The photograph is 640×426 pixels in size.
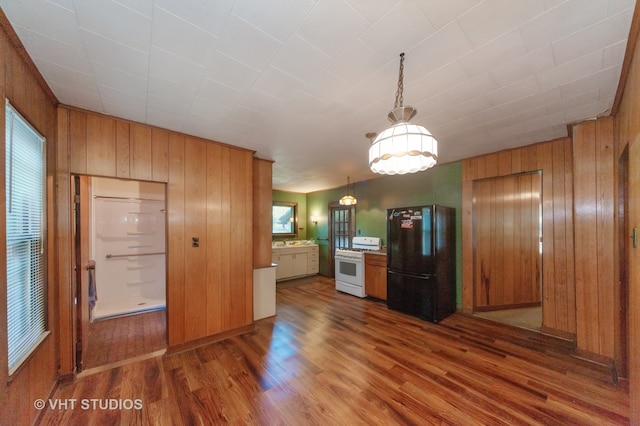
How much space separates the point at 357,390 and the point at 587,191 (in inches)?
121

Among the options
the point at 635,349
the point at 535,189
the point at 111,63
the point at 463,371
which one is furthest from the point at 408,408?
the point at 535,189

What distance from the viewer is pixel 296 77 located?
1.67 meters

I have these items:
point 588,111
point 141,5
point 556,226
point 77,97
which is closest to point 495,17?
point 141,5

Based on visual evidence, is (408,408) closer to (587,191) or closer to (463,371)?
(463,371)

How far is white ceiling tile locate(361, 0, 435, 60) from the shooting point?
116 cm

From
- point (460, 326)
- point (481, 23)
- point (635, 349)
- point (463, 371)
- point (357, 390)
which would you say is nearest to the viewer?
point (481, 23)

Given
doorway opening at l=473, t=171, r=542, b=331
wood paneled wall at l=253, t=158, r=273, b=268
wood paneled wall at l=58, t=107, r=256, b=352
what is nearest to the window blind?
wood paneled wall at l=58, t=107, r=256, b=352

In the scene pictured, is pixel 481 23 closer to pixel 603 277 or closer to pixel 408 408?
pixel 408 408

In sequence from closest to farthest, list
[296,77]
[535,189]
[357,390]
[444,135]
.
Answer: [296,77], [357,390], [444,135], [535,189]

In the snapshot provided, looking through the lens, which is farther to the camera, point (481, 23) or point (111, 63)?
point (111, 63)

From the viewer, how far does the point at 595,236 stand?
94.5 inches

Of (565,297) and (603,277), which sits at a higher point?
(603,277)

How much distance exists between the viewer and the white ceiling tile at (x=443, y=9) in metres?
1.12

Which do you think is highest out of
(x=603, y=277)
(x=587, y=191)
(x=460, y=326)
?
(x=587, y=191)
